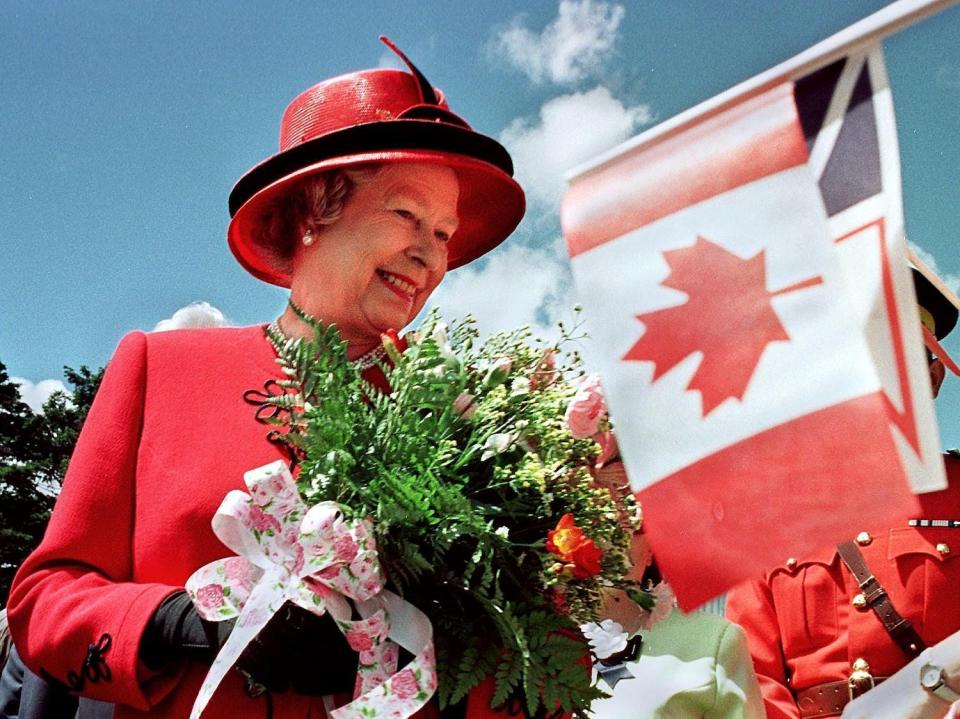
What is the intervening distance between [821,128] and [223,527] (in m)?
1.16

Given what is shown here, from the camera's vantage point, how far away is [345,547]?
66.4 inches

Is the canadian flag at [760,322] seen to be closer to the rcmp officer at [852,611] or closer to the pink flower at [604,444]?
the pink flower at [604,444]

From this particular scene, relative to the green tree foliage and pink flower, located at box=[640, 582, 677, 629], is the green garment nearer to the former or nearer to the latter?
pink flower, located at box=[640, 582, 677, 629]

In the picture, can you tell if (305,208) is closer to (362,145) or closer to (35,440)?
(362,145)

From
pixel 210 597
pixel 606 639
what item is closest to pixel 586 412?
pixel 210 597

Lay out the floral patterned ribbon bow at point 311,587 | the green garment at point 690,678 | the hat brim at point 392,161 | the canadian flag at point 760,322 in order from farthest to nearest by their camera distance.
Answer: the green garment at point 690,678
the hat brim at point 392,161
the floral patterned ribbon bow at point 311,587
the canadian flag at point 760,322

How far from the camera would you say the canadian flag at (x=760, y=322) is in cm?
148

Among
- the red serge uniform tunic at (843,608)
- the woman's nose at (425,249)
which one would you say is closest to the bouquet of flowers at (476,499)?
the woman's nose at (425,249)

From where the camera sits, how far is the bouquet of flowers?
1.75 metres

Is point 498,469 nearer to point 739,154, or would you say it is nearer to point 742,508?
point 742,508

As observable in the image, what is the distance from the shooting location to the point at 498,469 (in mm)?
1848

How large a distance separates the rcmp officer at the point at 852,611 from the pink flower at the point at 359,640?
A: 1894 mm

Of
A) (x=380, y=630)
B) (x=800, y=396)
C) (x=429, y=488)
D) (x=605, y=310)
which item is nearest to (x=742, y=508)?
(x=800, y=396)

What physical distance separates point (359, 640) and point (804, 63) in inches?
45.8
